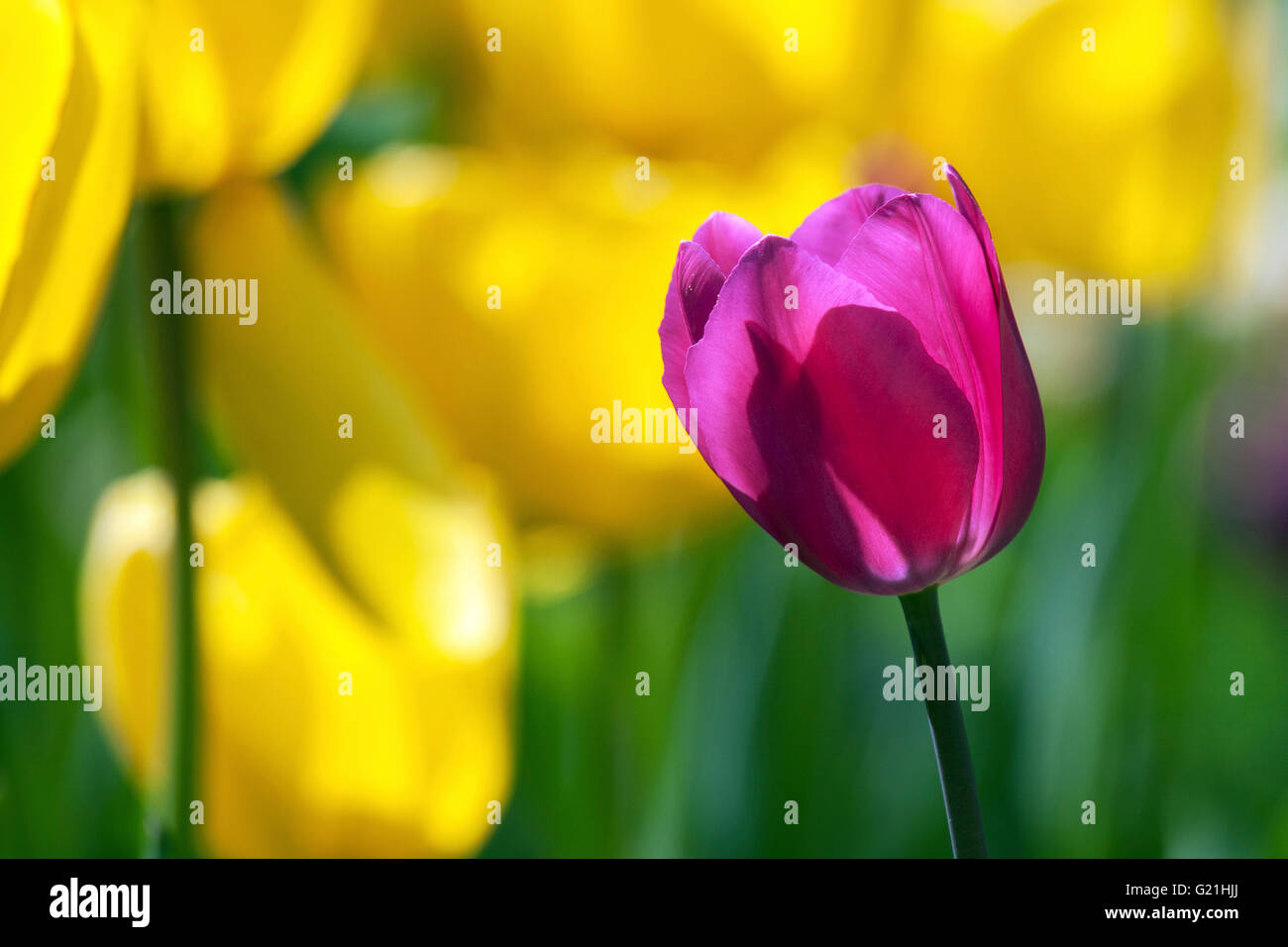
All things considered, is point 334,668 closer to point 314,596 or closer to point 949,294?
point 314,596

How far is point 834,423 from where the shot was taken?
0.21 m

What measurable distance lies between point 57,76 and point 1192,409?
18.4 inches

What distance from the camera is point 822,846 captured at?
456 mm

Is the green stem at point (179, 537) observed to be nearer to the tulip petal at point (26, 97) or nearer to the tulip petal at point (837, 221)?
the tulip petal at point (26, 97)

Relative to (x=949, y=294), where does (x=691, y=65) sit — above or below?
above

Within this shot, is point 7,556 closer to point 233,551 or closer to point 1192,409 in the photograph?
point 233,551

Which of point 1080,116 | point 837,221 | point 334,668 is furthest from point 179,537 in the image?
point 1080,116

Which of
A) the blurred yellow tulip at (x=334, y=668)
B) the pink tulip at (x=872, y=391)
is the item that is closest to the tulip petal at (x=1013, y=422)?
the pink tulip at (x=872, y=391)

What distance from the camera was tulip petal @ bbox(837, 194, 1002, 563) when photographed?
20 centimetres

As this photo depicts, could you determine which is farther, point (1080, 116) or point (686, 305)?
point (1080, 116)

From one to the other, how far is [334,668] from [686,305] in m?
0.16

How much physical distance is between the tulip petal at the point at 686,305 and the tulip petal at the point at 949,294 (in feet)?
0.07

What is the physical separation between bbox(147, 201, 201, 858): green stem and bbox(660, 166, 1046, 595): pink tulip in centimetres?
13

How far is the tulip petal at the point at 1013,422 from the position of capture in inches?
8.1
